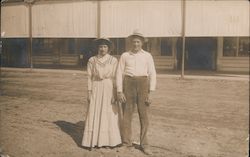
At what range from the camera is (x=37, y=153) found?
5.18 meters

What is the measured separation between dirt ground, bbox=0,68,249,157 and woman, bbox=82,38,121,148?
0.21m

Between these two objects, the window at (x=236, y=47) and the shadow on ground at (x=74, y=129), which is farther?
the window at (x=236, y=47)

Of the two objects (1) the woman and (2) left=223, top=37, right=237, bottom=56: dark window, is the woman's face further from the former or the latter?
(2) left=223, top=37, right=237, bottom=56: dark window

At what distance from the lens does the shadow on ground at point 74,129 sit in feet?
19.0

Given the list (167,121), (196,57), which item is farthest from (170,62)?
(167,121)

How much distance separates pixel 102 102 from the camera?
16.6 ft

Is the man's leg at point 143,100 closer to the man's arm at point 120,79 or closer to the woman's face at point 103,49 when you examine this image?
the man's arm at point 120,79

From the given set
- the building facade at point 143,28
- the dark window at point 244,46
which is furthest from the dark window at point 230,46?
the dark window at point 244,46

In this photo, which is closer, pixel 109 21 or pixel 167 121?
pixel 167 121

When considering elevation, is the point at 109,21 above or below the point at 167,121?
above

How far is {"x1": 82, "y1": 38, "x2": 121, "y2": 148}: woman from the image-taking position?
5.04 m

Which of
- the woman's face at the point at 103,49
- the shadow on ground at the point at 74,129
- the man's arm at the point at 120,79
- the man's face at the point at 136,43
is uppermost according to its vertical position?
the man's face at the point at 136,43

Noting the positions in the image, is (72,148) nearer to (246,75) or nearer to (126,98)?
(126,98)

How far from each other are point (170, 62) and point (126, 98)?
11425 millimetres
